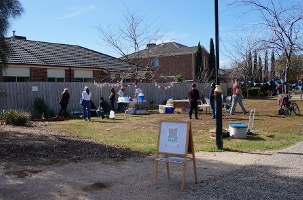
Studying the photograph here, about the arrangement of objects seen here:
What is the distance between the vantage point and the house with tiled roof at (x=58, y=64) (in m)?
24.5

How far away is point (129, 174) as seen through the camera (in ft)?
22.9

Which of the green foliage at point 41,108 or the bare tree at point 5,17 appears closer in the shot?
the bare tree at point 5,17

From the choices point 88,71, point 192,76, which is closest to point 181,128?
point 88,71

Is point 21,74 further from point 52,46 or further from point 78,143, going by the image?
point 78,143

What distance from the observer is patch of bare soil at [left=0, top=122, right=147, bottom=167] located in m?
8.36

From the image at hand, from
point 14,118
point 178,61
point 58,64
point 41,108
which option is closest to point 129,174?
point 14,118

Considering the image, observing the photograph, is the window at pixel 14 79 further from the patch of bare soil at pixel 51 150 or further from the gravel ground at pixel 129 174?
the gravel ground at pixel 129 174

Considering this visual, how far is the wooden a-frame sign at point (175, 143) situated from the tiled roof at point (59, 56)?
1941 cm

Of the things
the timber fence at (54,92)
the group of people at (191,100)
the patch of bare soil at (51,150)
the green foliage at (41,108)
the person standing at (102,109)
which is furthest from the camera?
→ the green foliage at (41,108)

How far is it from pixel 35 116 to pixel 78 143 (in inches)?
366

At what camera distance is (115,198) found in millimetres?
5445

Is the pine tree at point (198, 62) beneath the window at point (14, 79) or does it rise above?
above

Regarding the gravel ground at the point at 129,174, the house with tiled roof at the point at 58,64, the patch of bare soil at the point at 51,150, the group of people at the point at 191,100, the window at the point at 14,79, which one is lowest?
the gravel ground at the point at 129,174

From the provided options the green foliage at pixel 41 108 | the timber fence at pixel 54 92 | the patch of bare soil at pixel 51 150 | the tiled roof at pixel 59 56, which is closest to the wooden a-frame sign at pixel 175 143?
the patch of bare soil at pixel 51 150
